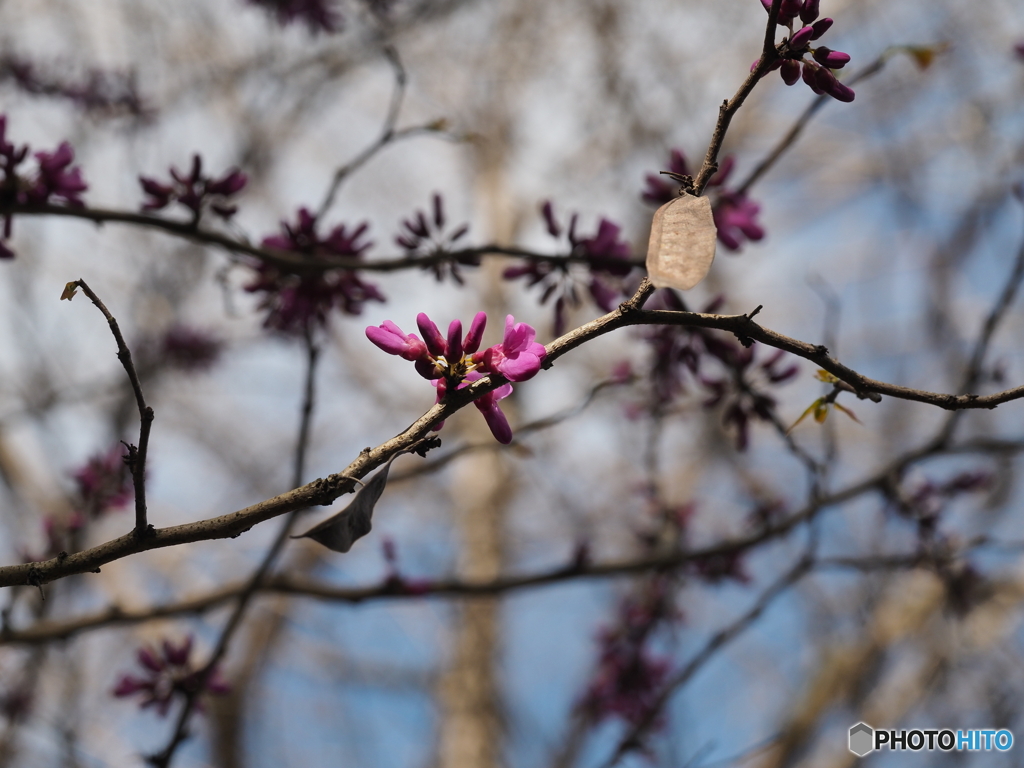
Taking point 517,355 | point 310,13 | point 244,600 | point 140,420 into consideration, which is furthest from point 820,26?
point 310,13

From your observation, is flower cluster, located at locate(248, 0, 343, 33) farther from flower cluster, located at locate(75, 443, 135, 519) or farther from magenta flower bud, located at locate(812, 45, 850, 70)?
magenta flower bud, located at locate(812, 45, 850, 70)

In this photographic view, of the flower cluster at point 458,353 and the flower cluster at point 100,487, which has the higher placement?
the flower cluster at point 100,487

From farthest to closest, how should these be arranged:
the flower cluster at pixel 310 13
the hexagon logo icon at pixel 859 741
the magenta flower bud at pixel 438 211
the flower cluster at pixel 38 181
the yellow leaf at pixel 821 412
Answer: the hexagon logo icon at pixel 859 741
the flower cluster at pixel 310 13
the magenta flower bud at pixel 438 211
the flower cluster at pixel 38 181
the yellow leaf at pixel 821 412

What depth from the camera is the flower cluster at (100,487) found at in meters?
2.32

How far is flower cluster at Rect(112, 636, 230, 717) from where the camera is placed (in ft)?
6.85

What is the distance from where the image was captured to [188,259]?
4879mm

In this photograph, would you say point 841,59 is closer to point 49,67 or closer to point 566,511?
point 49,67

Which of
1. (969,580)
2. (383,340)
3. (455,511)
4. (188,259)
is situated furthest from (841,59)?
(455,511)

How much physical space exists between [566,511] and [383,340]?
5.90 m

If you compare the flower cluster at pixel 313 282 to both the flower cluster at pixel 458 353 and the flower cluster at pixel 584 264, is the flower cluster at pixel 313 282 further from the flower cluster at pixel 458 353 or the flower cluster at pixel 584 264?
the flower cluster at pixel 458 353

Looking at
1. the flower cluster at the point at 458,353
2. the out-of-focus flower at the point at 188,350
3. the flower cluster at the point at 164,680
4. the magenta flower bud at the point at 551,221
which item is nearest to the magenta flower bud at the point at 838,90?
the flower cluster at the point at 458,353

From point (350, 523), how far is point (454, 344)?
0.90ft

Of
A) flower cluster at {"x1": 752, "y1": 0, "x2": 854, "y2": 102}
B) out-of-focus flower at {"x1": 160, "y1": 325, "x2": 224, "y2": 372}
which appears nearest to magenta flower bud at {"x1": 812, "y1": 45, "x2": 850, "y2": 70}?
flower cluster at {"x1": 752, "y1": 0, "x2": 854, "y2": 102}

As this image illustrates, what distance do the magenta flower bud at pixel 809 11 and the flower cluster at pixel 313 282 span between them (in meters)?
1.20
